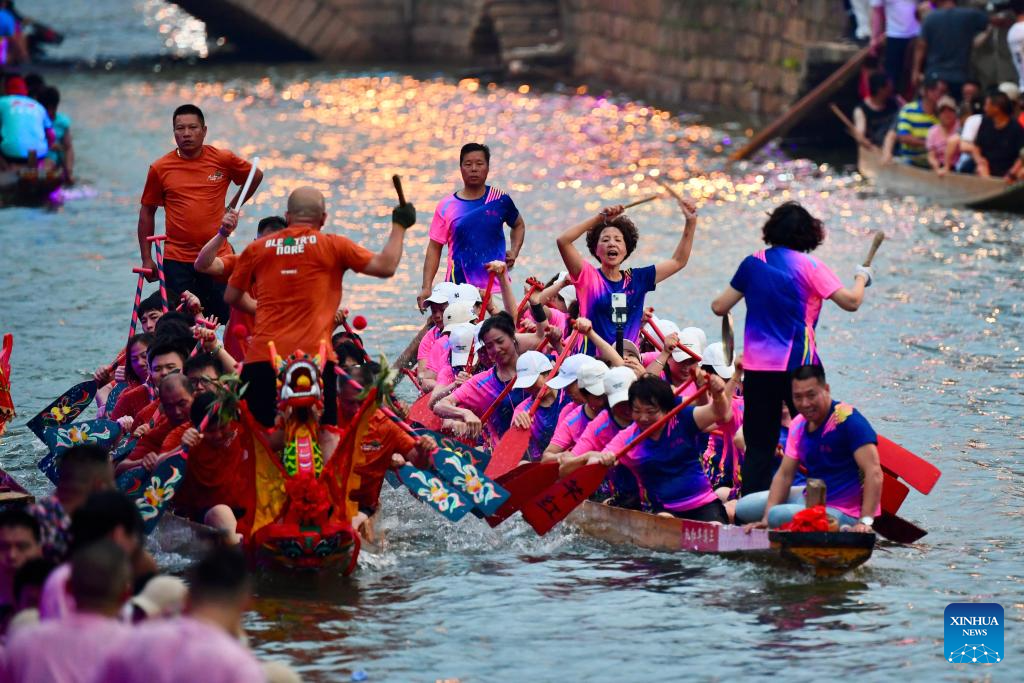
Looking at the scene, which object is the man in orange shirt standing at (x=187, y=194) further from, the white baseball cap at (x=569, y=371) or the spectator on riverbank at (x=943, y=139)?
the spectator on riverbank at (x=943, y=139)

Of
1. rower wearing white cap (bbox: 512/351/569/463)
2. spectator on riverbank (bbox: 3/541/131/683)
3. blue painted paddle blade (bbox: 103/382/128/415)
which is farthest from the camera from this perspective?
blue painted paddle blade (bbox: 103/382/128/415)

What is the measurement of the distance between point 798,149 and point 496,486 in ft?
55.6

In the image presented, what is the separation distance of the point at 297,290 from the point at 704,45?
22.0 meters

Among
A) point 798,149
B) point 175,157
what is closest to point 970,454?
point 175,157

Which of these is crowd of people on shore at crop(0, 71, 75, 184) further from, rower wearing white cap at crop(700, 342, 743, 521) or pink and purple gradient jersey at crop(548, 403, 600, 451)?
rower wearing white cap at crop(700, 342, 743, 521)

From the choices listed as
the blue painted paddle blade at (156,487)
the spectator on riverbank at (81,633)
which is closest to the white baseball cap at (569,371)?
the blue painted paddle blade at (156,487)

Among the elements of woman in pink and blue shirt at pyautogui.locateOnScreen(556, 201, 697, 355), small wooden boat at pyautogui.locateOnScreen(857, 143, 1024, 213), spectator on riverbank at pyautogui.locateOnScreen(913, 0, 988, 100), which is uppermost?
spectator on riverbank at pyautogui.locateOnScreen(913, 0, 988, 100)

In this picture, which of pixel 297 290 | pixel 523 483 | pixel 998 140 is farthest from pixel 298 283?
pixel 998 140

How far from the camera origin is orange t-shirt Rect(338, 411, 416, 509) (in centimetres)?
977

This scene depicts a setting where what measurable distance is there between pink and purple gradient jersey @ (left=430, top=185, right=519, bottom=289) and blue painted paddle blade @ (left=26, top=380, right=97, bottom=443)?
2.74m

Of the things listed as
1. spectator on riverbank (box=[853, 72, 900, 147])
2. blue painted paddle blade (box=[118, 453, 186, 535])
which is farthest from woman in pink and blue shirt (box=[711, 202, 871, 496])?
spectator on riverbank (box=[853, 72, 900, 147])

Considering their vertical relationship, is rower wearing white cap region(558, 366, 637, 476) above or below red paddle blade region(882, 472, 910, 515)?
above

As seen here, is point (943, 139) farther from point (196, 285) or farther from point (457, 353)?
point (196, 285)

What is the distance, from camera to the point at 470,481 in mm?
9734
